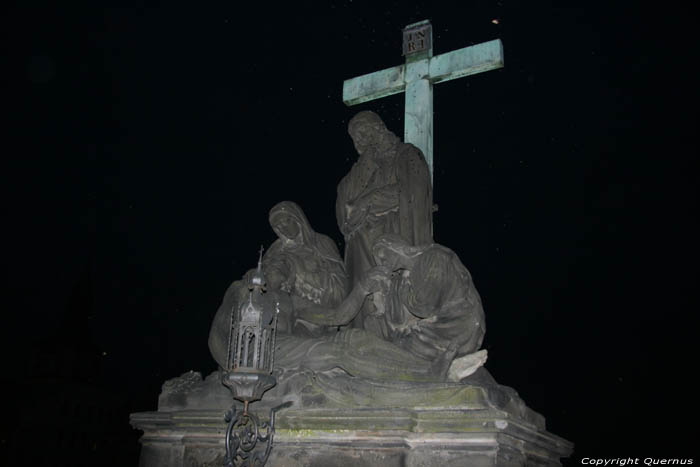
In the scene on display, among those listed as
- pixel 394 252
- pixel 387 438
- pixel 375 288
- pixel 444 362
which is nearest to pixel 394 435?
pixel 387 438

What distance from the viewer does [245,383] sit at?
401 centimetres

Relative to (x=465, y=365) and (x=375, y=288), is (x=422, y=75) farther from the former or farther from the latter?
(x=465, y=365)

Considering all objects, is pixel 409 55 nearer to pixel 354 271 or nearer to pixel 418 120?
pixel 418 120

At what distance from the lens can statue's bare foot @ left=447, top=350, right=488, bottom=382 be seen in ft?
16.0

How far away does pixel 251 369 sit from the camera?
4098mm

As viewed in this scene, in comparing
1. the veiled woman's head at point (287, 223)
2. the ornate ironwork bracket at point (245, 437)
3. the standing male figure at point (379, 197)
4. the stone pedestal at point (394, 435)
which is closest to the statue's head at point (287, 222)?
the veiled woman's head at point (287, 223)

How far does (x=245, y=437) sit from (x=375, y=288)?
1.65m

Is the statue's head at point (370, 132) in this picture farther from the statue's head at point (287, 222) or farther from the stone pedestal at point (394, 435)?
the stone pedestal at point (394, 435)

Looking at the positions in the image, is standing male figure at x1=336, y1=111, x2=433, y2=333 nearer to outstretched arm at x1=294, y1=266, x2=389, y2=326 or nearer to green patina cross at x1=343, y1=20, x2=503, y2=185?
outstretched arm at x1=294, y1=266, x2=389, y2=326

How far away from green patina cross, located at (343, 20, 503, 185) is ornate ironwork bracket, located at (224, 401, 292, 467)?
11.2 ft

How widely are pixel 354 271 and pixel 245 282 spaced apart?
3.58ft

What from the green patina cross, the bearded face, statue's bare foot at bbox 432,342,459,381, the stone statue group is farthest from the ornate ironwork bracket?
the green patina cross

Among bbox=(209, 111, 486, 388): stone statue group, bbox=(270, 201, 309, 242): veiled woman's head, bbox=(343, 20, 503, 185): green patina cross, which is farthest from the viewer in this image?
bbox=(343, 20, 503, 185): green patina cross

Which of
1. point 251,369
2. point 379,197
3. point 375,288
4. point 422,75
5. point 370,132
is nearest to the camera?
point 251,369
